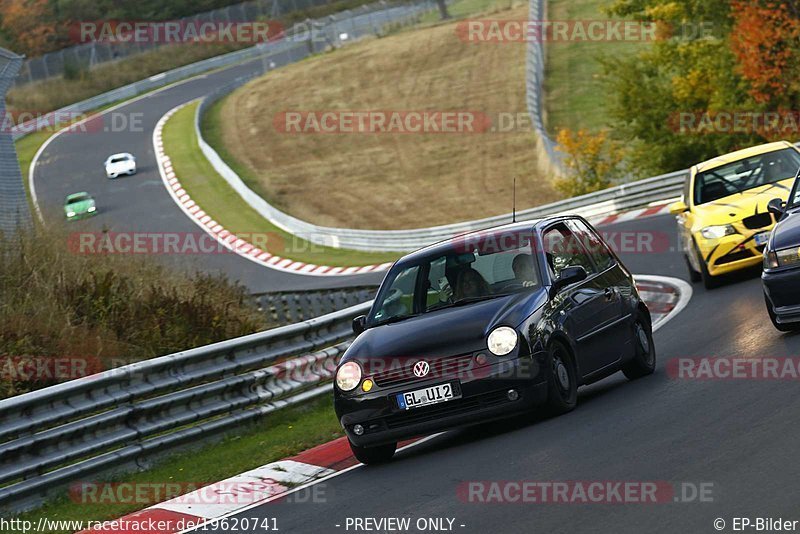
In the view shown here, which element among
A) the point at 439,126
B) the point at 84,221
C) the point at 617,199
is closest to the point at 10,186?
the point at 84,221

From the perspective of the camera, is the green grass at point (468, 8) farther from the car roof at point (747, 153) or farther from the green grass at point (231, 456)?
the green grass at point (231, 456)

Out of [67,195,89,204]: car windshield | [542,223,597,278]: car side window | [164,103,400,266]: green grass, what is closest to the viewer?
[542,223,597,278]: car side window

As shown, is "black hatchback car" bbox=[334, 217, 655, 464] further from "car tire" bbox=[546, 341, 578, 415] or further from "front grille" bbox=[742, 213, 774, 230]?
"front grille" bbox=[742, 213, 774, 230]

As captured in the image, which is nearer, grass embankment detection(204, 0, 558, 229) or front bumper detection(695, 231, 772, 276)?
front bumper detection(695, 231, 772, 276)

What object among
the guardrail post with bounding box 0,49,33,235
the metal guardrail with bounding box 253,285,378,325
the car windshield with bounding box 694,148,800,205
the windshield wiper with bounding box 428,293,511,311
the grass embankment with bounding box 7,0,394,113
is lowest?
the grass embankment with bounding box 7,0,394,113

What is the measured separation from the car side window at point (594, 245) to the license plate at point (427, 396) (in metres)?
2.52

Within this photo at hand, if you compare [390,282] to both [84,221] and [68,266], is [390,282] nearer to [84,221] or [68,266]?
[68,266]

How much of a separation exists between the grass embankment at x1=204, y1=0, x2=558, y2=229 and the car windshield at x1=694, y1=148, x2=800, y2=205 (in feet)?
87.1

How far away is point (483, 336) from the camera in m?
9.42

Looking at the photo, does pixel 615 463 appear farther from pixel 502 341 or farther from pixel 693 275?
pixel 693 275

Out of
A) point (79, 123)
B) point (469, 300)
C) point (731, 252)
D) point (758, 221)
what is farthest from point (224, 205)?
point (469, 300)

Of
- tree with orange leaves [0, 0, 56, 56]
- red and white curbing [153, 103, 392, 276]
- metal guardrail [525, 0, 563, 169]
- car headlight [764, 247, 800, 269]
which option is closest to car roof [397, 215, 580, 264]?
car headlight [764, 247, 800, 269]

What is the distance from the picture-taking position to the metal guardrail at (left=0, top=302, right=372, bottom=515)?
9.64 m

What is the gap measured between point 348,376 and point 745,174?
370 inches
